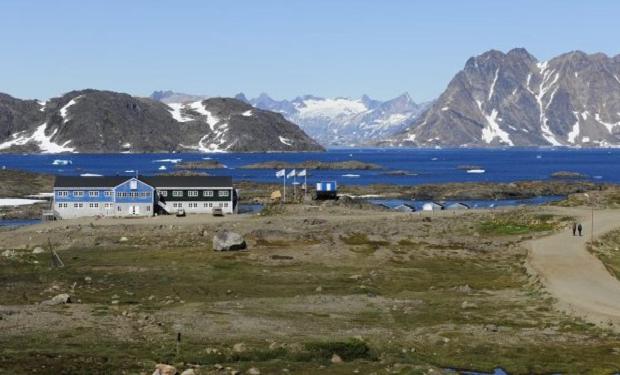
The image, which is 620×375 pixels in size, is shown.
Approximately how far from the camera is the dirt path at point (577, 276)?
55562 millimetres

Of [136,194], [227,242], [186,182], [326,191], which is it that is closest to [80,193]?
[136,194]

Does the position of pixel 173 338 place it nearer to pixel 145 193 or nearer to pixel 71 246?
pixel 71 246

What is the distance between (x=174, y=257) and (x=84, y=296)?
2228 cm

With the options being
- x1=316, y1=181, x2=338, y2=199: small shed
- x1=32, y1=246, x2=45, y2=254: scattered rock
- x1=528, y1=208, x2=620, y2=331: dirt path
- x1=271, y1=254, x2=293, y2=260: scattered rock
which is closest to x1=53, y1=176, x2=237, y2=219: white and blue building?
x1=316, y1=181, x2=338, y2=199: small shed

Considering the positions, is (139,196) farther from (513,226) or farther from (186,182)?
(513,226)

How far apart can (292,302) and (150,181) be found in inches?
2839

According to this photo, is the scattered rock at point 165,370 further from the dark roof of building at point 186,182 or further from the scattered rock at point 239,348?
the dark roof of building at point 186,182

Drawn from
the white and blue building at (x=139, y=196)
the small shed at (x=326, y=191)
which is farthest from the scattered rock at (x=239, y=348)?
the small shed at (x=326, y=191)

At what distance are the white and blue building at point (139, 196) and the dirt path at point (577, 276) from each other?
177ft

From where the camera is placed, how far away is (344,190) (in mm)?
198375

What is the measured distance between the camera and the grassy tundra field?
41875 mm

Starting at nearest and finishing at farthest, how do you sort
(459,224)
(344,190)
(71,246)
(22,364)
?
(22,364)
(71,246)
(459,224)
(344,190)

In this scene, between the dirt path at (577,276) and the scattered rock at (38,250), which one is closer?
the dirt path at (577,276)

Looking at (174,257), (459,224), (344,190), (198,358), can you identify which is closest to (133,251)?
(174,257)
